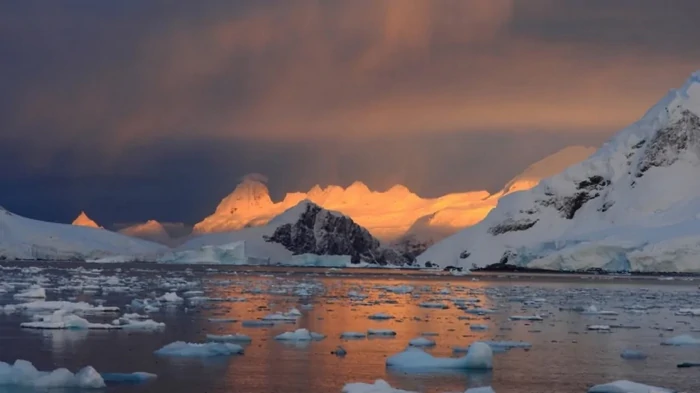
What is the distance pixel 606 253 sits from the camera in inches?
3482

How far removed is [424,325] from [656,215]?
81.0 metres

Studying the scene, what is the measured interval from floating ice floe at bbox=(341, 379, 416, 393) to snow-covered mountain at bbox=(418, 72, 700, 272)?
74688mm

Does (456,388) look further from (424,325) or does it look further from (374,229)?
(374,229)

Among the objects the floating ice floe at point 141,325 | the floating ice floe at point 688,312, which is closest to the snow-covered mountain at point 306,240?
the floating ice floe at point 688,312

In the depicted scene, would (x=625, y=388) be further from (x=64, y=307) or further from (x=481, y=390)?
(x=64, y=307)

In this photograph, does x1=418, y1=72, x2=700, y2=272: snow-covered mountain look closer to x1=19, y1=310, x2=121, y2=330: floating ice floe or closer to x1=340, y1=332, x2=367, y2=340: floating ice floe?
x1=340, y1=332, x2=367, y2=340: floating ice floe

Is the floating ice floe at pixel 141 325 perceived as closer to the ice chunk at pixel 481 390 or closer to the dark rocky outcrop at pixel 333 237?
the ice chunk at pixel 481 390

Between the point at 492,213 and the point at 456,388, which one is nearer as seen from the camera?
the point at 456,388

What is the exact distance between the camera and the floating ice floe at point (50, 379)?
12734mm

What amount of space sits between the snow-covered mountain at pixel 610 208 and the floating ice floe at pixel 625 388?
7350 centimetres

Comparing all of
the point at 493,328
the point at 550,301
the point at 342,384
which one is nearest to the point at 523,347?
the point at 493,328

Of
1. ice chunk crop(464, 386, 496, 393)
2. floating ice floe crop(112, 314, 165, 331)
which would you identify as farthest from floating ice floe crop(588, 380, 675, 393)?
floating ice floe crop(112, 314, 165, 331)

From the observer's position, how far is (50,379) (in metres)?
12.8

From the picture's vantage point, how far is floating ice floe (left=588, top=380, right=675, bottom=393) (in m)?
12.7
